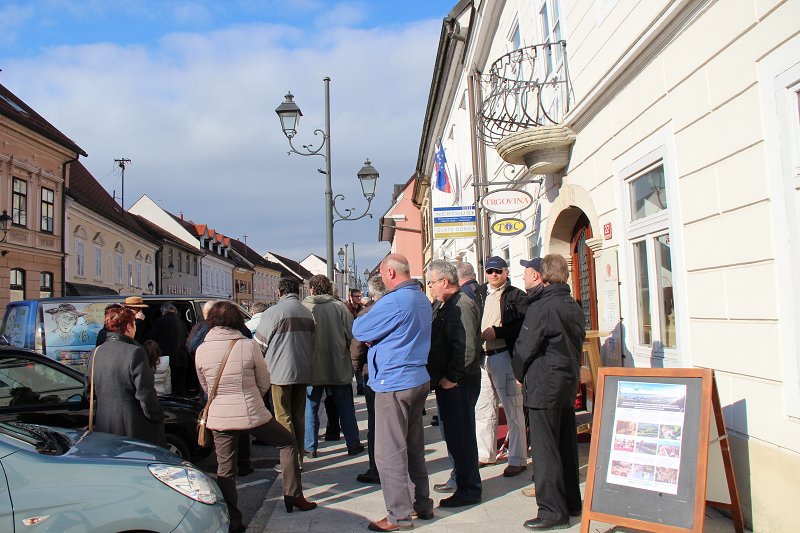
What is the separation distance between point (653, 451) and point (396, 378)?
173 centimetres

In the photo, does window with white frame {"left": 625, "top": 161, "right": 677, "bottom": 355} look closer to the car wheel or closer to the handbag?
the handbag

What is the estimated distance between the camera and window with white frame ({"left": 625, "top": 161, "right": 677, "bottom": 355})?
6.02m

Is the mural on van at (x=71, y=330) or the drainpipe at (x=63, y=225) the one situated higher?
the drainpipe at (x=63, y=225)

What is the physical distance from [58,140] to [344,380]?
85.9ft

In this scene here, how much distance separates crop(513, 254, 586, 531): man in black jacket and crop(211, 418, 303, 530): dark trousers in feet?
5.98

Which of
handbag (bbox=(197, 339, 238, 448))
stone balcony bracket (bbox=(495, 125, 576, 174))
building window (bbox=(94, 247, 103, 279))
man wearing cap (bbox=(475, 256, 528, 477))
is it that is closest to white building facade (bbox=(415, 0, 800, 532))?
stone balcony bracket (bbox=(495, 125, 576, 174))

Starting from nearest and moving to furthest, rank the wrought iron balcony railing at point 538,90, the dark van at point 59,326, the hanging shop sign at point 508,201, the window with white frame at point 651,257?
the window with white frame at point 651,257 < the wrought iron balcony railing at point 538,90 < the dark van at point 59,326 < the hanging shop sign at point 508,201

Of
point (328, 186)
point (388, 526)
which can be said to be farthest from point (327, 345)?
point (328, 186)

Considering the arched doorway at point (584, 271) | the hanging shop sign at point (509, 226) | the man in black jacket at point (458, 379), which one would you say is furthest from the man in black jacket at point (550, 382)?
the hanging shop sign at point (509, 226)

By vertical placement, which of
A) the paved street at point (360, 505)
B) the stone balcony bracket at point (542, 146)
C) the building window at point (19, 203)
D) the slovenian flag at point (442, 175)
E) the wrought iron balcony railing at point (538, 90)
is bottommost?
the paved street at point (360, 505)

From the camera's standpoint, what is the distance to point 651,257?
630 centimetres

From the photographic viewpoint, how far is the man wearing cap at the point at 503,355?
20.2ft

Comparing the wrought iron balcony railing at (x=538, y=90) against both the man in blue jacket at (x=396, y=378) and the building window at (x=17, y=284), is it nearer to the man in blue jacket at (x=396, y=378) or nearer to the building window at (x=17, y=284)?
the man in blue jacket at (x=396, y=378)

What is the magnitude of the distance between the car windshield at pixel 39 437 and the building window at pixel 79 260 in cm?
3026
